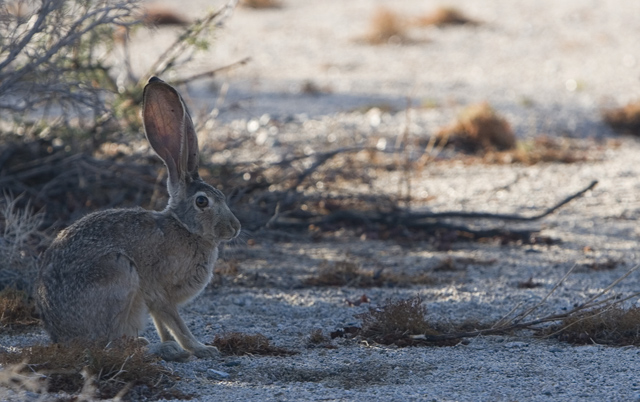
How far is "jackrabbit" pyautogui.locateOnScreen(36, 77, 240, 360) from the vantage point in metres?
4.57

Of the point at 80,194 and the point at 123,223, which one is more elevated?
the point at 123,223

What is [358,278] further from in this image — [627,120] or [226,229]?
[627,120]

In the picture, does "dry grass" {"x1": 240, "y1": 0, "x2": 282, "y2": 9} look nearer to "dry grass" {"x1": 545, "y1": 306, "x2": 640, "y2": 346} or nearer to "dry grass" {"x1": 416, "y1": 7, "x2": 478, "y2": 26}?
"dry grass" {"x1": 416, "y1": 7, "x2": 478, "y2": 26}

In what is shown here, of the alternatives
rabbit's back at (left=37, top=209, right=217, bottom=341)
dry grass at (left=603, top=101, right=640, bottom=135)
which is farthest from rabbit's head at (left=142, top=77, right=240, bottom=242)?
dry grass at (left=603, top=101, right=640, bottom=135)

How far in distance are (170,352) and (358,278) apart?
2265mm

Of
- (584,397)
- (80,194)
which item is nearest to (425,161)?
→ (80,194)

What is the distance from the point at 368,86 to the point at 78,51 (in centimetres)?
943

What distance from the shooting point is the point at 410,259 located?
25.2ft

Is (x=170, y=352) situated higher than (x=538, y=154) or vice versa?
(x=170, y=352)

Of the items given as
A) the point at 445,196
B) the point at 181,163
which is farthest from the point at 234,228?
the point at 445,196

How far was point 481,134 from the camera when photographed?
40.1 feet

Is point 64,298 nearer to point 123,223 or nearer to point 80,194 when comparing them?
point 123,223

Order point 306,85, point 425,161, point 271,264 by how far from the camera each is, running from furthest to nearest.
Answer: point 306,85 < point 425,161 < point 271,264

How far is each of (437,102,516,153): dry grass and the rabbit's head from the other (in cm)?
753
